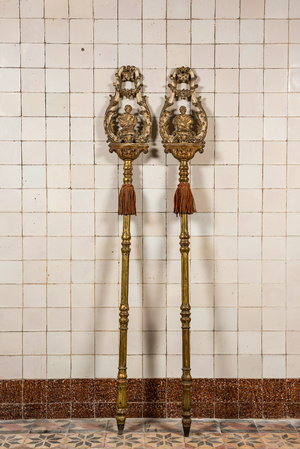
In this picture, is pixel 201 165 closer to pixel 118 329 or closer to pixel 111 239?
pixel 111 239

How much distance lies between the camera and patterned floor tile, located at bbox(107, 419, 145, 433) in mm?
2586

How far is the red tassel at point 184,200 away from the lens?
2.52m

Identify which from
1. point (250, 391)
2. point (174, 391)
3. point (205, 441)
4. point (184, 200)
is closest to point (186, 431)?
point (205, 441)

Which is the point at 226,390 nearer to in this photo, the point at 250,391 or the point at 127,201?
the point at 250,391

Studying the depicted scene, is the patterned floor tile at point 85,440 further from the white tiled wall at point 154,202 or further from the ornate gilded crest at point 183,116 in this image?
the ornate gilded crest at point 183,116

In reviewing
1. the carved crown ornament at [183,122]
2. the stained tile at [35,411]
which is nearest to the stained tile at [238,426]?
the stained tile at [35,411]

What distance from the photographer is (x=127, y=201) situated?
98.9 inches

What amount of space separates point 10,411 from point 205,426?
4.22 feet

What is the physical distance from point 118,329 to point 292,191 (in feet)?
4.86

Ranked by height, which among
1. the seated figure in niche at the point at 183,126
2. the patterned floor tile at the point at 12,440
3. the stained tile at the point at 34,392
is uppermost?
the seated figure in niche at the point at 183,126

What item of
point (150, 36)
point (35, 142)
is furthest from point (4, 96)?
point (150, 36)

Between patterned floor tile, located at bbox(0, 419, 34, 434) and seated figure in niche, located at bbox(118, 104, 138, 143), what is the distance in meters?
1.93

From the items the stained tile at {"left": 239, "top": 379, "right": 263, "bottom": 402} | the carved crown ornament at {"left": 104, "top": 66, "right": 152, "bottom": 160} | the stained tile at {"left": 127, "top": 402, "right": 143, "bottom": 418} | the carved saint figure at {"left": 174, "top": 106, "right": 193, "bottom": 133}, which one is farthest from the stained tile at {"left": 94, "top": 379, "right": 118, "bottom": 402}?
the carved saint figure at {"left": 174, "top": 106, "right": 193, "bottom": 133}

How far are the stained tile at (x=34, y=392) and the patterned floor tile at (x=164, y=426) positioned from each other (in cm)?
71
